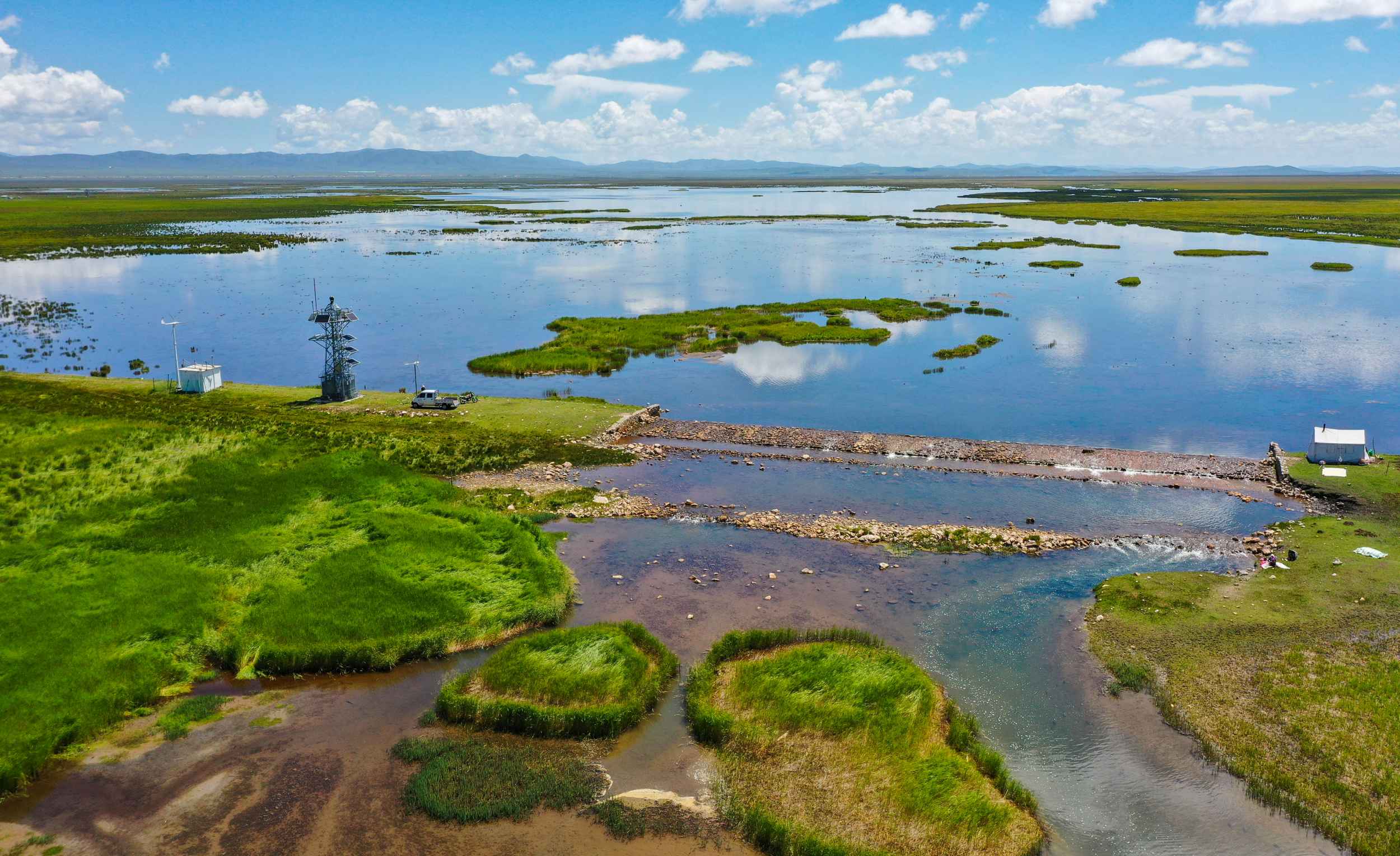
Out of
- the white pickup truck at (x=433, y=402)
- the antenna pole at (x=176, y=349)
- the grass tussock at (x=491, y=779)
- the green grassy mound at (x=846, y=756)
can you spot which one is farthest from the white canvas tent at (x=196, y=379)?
the green grassy mound at (x=846, y=756)

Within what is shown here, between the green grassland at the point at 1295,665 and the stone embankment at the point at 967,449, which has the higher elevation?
the stone embankment at the point at 967,449

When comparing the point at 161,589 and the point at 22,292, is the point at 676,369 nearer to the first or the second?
the point at 161,589

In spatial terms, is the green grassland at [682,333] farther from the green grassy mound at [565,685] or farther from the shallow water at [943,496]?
the green grassy mound at [565,685]

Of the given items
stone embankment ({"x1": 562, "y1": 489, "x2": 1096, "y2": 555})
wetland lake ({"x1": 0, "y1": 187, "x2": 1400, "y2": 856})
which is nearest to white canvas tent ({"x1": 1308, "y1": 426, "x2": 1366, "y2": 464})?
wetland lake ({"x1": 0, "y1": 187, "x2": 1400, "y2": 856})

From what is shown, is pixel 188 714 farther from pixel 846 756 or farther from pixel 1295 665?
pixel 1295 665

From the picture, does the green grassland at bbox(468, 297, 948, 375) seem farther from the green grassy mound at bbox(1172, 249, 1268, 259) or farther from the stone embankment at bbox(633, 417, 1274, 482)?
the green grassy mound at bbox(1172, 249, 1268, 259)


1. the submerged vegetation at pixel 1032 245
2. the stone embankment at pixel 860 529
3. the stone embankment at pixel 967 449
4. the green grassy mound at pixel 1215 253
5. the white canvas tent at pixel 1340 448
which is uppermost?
the submerged vegetation at pixel 1032 245

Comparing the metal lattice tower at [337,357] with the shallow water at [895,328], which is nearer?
the metal lattice tower at [337,357]

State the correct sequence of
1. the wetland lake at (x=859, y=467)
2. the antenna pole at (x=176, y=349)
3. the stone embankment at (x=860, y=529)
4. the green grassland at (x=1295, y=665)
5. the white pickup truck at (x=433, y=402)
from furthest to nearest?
the antenna pole at (x=176, y=349)
the white pickup truck at (x=433, y=402)
the stone embankment at (x=860, y=529)
the wetland lake at (x=859, y=467)
the green grassland at (x=1295, y=665)
